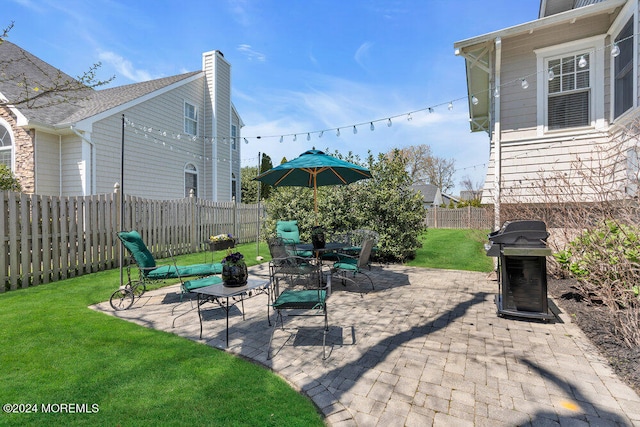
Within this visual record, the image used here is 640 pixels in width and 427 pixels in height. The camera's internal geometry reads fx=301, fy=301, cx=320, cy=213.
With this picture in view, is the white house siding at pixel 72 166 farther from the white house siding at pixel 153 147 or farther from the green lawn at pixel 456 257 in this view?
the green lawn at pixel 456 257

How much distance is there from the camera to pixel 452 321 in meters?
4.08

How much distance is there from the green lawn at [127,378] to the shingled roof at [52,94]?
708 centimetres

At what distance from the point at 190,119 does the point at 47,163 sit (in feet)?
18.7

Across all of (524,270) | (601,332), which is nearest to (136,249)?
(524,270)

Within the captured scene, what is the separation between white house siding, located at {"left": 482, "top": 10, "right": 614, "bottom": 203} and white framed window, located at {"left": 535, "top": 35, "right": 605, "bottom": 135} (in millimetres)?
107

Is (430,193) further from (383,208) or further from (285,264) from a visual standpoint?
(285,264)

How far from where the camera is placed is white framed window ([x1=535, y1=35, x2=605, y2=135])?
6055mm

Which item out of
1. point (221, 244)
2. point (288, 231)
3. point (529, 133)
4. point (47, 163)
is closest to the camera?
point (529, 133)

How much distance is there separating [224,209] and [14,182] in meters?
6.16

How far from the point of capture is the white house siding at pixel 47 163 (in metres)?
9.50

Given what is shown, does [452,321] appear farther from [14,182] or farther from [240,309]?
[14,182]

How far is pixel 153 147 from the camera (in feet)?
39.3

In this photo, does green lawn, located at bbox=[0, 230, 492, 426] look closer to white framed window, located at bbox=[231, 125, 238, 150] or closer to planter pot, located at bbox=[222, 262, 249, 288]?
planter pot, located at bbox=[222, 262, 249, 288]

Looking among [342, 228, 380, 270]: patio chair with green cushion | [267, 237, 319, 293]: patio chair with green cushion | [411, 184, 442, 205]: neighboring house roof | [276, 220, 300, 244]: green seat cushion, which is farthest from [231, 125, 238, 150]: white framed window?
[411, 184, 442, 205]: neighboring house roof
